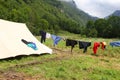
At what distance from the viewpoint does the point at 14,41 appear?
24.3 meters

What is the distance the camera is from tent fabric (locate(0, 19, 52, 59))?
22484mm

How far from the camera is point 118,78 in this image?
19.3 m

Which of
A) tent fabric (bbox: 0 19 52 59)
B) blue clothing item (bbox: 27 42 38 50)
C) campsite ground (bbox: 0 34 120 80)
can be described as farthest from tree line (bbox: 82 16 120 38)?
campsite ground (bbox: 0 34 120 80)

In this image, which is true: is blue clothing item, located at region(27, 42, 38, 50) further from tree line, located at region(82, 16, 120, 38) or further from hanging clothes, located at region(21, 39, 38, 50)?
tree line, located at region(82, 16, 120, 38)

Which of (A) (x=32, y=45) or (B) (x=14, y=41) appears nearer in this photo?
(B) (x=14, y=41)

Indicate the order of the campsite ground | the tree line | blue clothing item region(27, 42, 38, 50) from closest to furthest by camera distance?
the campsite ground < blue clothing item region(27, 42, 38, 50) < the tree line

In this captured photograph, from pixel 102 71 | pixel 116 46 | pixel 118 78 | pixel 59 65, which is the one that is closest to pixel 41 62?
pixel 59 65

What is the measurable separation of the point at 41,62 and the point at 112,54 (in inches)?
464

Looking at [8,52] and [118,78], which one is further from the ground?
[8,52]

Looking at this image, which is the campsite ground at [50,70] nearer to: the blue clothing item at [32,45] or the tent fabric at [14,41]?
the tent fabric at [14,41]

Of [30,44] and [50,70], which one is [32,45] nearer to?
[30,44]

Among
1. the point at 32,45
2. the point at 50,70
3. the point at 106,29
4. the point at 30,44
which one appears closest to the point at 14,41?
the point at 30,44

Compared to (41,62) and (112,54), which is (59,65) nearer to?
(41,62)

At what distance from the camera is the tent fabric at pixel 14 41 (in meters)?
22.5
